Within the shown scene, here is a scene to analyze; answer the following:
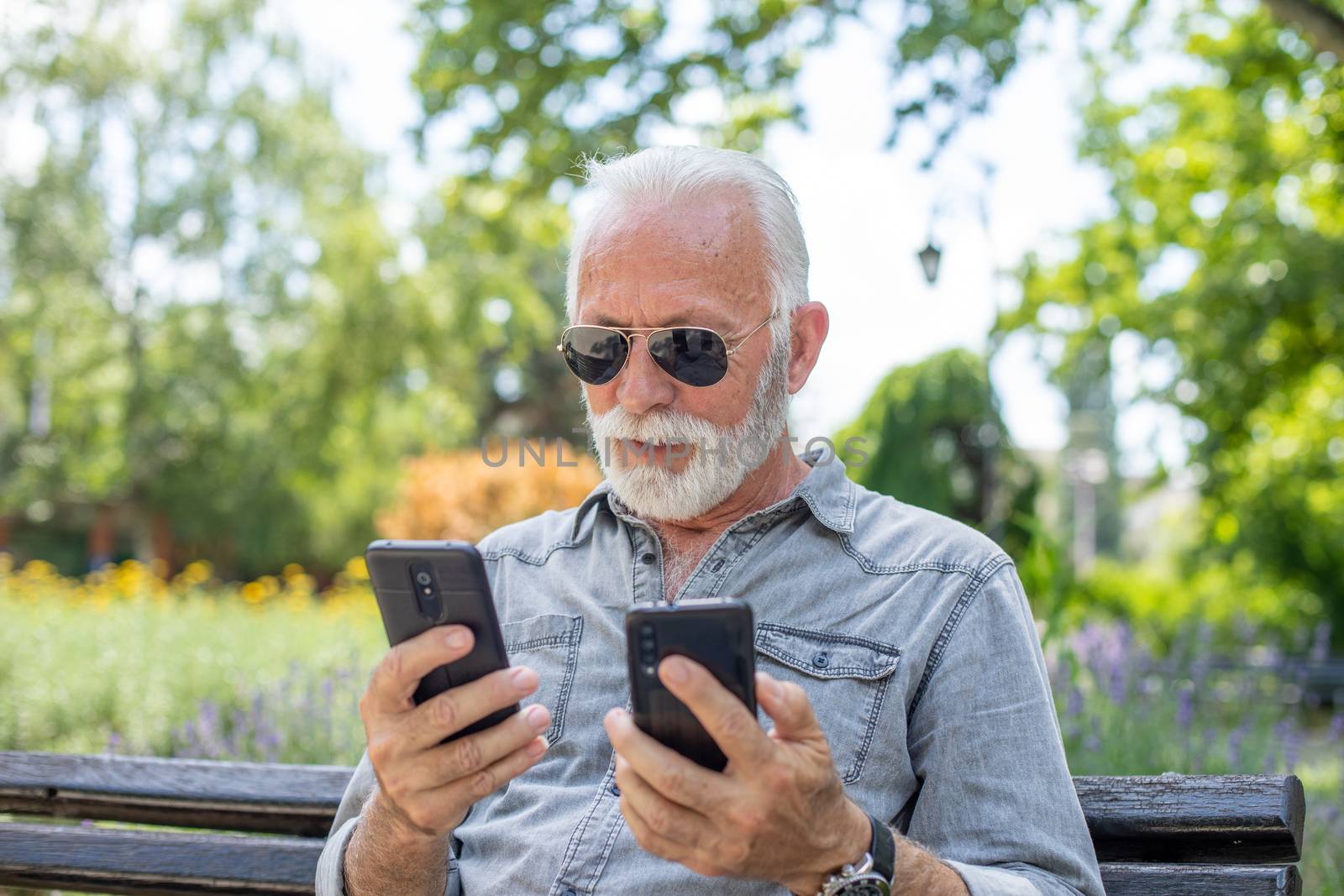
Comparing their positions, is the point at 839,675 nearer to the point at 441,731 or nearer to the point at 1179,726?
the point at 441,731

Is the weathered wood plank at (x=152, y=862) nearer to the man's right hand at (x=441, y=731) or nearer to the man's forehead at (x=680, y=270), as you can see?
the man's right hand at (x=441, y=731)

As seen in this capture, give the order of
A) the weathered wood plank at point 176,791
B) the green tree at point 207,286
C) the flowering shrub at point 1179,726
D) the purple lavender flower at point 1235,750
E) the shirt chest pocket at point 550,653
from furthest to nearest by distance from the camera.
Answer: the green tree at point 207,286, the purple lavender flower at point 1235,750, the flowering shrub at point 1179,726, the weathered wood plank at point 176,791, the shirt chest pocket at point 550,653

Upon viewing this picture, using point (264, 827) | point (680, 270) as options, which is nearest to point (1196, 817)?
point (680, 270)

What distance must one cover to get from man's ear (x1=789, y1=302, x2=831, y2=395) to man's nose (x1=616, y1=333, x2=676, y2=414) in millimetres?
312

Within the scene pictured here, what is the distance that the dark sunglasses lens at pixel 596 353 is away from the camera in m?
2.09

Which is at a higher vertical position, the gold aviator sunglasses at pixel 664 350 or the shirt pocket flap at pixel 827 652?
the gold aviator sunglasses at pixel 664 350

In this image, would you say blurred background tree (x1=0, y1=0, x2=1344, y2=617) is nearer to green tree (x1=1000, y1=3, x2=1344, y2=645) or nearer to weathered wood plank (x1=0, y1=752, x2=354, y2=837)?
green tree (x1=1000, y1=3, x2=1344, y2=645)

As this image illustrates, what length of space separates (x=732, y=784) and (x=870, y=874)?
264 mm

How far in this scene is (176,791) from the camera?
8.56 ft

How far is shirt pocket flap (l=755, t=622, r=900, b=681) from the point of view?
1.83 metres

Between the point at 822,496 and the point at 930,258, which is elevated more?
the point at 930,258

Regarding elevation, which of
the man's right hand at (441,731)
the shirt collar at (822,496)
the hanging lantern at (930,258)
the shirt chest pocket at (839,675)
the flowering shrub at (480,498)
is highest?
the hanging lantern at (930,258)

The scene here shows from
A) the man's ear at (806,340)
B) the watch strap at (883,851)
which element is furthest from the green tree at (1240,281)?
the watch strap at (883,851)

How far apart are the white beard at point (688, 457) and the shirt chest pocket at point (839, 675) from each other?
295 mm
